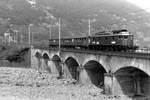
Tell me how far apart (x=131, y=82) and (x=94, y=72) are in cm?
1077

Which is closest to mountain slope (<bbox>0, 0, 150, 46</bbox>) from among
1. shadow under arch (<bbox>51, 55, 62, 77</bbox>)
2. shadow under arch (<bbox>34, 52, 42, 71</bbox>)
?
shadow under arch (<bbox>34, 52, 42, 71</bbox>)

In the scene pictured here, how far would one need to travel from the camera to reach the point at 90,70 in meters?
42.5

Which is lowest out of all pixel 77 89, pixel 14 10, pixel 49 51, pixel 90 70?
pixel 77 89

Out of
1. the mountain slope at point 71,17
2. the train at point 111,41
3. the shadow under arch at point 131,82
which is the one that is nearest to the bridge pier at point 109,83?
the shadow under arch at point 131,82

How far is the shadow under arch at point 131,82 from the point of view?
3209 centimetres

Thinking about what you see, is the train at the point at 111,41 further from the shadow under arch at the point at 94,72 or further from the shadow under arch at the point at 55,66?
the shadow under arch at the point at 55,66

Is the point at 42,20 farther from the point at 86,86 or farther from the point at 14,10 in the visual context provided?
the point at 86,86

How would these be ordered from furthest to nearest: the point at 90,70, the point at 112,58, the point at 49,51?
the point at 49,51
the point at 90,70
the point at 112,58

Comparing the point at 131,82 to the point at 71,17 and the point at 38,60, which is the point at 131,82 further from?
the point at 71,17

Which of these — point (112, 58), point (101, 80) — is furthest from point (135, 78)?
point (101, 80)

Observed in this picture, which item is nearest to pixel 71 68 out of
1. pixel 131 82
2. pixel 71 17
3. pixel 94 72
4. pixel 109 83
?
pixel 94 72

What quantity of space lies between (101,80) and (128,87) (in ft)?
38.7

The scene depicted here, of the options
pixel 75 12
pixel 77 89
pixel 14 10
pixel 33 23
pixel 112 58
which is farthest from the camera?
pixel 75 12

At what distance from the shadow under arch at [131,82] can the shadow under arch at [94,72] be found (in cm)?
876
